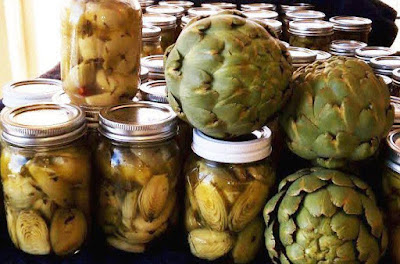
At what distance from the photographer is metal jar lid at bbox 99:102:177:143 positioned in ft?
1.94

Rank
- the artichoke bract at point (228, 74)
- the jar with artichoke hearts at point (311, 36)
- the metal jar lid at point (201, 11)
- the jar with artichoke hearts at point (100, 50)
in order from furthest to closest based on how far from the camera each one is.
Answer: the metal jar lid at point (201, 11), the jar with artichoke hearts at point (311, 36), the jar with artichoke hearts at point (100, 50), the artichoke bract at point (228, 74)

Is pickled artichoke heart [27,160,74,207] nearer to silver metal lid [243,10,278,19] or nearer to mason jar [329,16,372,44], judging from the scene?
silver metal lid [243,10,278,19]

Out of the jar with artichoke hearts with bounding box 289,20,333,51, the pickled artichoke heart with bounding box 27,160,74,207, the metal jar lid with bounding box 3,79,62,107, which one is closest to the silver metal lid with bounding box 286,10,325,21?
the jar with artichoke hearts with bounding box 289,20,333,51

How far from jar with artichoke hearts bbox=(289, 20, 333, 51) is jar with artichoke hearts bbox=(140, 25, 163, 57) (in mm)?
267

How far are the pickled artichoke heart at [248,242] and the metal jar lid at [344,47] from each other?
0.54 metres

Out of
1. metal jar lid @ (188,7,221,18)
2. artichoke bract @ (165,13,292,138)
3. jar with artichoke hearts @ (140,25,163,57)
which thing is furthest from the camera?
metal jar lid @ (188,7,221,18)

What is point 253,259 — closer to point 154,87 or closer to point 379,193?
point 379,193

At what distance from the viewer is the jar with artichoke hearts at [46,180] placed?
1.88 ft

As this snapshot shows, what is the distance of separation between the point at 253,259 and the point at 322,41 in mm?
556

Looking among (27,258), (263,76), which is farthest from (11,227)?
(263,76)

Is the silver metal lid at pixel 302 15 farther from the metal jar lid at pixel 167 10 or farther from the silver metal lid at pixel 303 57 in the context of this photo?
the silver metal lid at pixel 303 57

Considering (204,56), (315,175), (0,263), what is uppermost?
(204,56)

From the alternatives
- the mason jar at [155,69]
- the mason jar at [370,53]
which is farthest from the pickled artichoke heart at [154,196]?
the mason jar at [370,53]

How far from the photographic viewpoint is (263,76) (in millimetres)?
537
